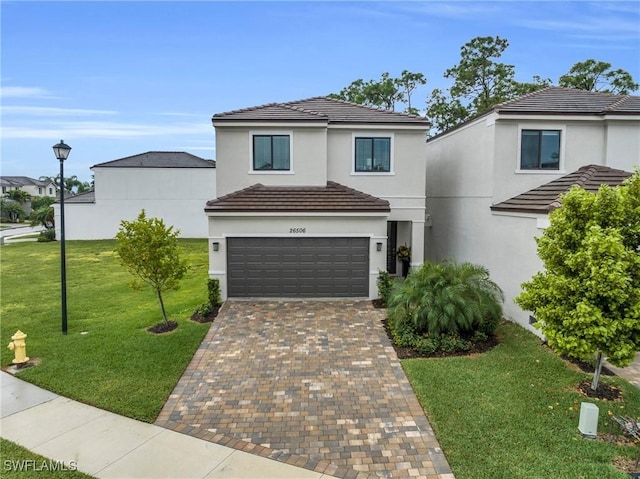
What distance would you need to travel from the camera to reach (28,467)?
5781mm

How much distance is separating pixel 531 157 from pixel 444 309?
756cm

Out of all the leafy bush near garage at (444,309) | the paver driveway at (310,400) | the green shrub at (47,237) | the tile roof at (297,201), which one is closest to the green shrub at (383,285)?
the paver driveway at (310,400)

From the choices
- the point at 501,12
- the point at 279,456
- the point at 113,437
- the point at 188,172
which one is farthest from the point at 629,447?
the point at 188,172

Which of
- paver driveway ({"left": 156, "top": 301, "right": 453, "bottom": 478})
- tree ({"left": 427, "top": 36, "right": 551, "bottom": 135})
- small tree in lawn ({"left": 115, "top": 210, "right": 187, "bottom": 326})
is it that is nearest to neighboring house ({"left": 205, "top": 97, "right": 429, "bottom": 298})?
paver driveway ({"left": 156, "top": 301, "right": 453, "bottom": 478})

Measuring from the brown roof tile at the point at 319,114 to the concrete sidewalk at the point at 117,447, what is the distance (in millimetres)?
11393

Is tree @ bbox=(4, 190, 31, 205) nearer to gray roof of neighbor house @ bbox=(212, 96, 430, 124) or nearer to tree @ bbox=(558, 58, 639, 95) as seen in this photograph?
gray roof of neighbor house @ bbox=(212, 96, 430, 124)

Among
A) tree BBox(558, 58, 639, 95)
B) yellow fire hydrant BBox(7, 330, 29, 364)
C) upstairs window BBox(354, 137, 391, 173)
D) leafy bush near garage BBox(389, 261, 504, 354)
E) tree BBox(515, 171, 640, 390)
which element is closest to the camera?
tree BBox(515, 171, 640, 390)

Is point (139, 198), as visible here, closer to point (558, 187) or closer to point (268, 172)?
point (268, 172)

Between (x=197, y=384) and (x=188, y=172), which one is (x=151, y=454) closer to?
(x=197, y=384)

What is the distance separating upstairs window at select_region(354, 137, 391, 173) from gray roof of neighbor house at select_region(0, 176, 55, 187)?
9261 centimetres

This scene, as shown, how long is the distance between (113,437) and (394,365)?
586 cm

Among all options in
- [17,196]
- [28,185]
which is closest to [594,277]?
[17,196]

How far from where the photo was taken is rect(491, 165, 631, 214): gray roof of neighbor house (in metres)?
11.8

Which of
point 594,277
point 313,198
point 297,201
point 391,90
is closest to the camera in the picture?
point 594,277
